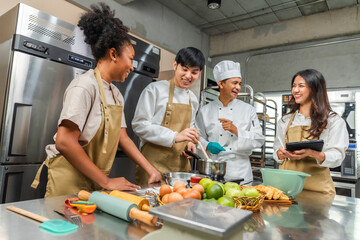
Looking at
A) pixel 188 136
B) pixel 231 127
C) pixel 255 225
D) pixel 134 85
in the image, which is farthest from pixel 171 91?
pixel 255 225

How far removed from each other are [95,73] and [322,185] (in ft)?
5.21

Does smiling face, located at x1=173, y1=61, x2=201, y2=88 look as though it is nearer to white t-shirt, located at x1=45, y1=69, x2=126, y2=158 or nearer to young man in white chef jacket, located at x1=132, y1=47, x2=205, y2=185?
young man in white chef jacket, located at x1=132, y1=47, x2=205, y2=185

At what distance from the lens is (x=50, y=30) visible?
77.1 inches

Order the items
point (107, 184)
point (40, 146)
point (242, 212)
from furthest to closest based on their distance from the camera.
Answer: point (40, 146) → point (107, 184) → point (242, 212)

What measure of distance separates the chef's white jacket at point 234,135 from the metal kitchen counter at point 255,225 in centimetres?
98

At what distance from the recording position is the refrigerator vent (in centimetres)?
186

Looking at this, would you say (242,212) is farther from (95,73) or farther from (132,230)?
(95,73)

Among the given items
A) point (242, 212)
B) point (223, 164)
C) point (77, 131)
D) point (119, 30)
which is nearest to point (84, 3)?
point (119, 30)

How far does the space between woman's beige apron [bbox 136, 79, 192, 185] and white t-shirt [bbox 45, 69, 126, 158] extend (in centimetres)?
57

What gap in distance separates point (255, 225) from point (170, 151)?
3.22ft

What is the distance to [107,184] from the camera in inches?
42.1

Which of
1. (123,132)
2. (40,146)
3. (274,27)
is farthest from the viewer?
(274,27)

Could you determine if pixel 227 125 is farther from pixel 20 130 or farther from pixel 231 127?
pixel 20 130

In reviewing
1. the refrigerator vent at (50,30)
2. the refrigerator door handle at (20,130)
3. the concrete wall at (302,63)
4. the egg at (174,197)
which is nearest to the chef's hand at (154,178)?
the egg at (174,197)
